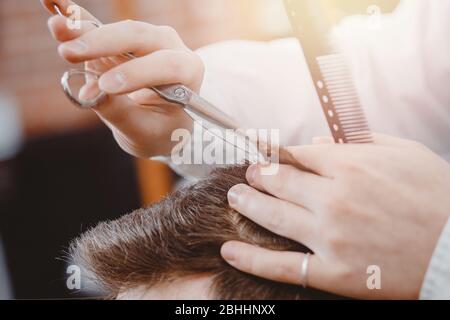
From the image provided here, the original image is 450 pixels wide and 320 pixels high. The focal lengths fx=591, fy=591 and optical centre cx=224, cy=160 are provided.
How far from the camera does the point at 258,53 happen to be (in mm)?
961

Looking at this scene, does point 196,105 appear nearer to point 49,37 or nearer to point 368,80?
point 368,80

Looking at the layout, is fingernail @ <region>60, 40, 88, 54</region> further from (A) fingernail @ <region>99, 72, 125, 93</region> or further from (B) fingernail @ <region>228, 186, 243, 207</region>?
(B) fingernail @ <region>228, 186, 243, 207</region>

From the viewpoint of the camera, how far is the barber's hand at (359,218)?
0.53 metres

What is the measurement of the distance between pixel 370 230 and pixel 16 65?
5.14 ft

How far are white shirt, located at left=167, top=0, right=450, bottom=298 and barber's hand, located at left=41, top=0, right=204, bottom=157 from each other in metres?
0.12

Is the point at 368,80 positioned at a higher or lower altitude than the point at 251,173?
higher

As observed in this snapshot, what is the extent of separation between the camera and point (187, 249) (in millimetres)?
594

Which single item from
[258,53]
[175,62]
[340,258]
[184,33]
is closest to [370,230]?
[340,258]

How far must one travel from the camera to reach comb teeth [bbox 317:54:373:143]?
1.88ft

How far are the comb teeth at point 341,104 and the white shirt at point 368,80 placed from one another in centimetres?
24

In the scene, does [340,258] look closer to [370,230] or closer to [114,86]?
[370,230]

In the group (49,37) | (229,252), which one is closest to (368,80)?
(229,252)

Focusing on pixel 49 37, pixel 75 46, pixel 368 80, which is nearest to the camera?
pixel 75 46

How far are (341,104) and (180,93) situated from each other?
161 millimetres
